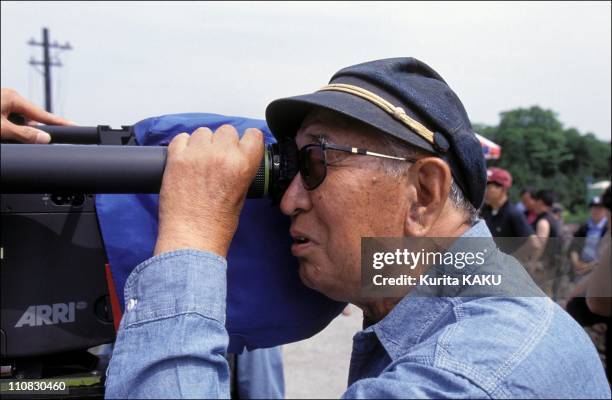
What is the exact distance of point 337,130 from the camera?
1.40 metres

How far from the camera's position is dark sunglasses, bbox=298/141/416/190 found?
54.0 inches

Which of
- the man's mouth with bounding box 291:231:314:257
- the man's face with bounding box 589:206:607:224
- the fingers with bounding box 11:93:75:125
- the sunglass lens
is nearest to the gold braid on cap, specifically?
the sunglass lens

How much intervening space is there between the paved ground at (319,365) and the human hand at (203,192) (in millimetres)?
3351

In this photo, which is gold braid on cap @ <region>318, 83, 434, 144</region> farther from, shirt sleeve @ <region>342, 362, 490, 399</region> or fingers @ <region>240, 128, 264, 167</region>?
shirt sleeve @ <region>342, 362, 490, 399</region>

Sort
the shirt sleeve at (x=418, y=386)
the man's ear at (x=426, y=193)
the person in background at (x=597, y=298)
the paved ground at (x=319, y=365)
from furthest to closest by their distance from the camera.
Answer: the paved ground at (x=319, y=365) → the person in background at (x=597, y=298) → the man's ear at (x=426, y=193) → the shirt sleeve at (x=418, y=386)

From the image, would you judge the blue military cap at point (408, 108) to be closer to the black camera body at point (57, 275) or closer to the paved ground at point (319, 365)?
the black camera body at point (57, 275)

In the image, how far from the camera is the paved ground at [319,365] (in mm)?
4816

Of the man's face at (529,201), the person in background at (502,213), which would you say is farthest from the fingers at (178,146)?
the man's face at (529,201)

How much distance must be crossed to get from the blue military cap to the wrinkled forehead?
41 millimetres

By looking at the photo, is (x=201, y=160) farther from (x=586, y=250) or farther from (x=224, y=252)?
(x=586, y=250)

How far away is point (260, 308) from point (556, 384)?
74 cm

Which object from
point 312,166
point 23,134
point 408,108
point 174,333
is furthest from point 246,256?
point 23,134

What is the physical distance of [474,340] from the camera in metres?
1.09

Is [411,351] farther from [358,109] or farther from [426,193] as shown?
[358,109]
